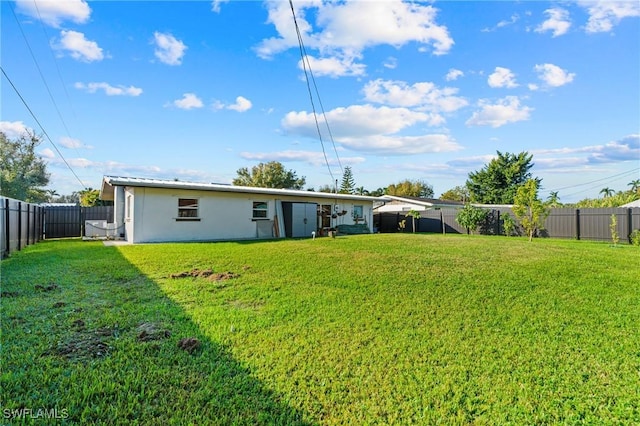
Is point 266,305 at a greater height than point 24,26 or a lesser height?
lesser

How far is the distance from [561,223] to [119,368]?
773 inches

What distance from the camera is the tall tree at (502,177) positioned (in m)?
32.0

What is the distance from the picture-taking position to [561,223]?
53.9ft

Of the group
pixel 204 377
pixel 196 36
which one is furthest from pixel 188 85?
pixel 204 377

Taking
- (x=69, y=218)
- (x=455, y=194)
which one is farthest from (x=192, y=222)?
(x=455, y=194)

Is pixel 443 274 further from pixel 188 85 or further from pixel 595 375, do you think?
pixel 188 85

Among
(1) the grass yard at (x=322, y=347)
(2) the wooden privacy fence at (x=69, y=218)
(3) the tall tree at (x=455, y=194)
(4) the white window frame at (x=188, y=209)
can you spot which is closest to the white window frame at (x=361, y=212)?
(4) the white window frame at (x=188, y=209)

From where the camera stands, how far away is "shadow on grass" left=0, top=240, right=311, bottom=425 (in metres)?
2.20

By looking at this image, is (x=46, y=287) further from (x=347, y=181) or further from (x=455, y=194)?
(x=455, y=194)

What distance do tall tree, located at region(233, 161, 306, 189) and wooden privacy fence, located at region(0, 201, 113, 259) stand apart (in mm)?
24463

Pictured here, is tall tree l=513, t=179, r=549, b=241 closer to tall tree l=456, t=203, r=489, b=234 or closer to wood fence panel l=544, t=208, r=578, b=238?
wood fence panel l=544, t=208, r=578, b=238

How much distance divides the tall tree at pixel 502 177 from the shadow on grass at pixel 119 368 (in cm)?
3458

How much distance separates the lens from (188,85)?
1231 centimetres

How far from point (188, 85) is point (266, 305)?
1077cm
